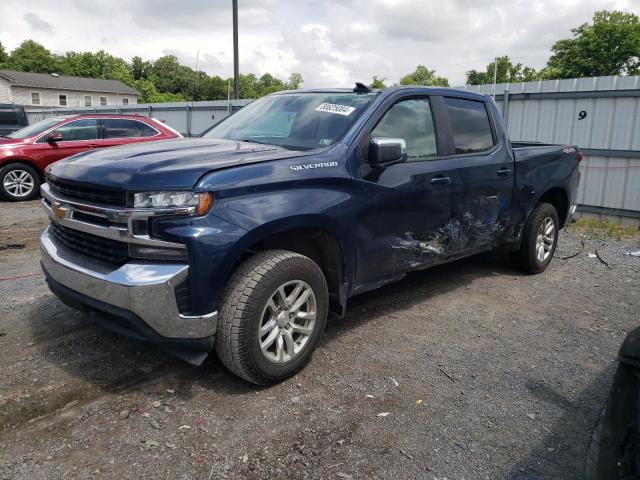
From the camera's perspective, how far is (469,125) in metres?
4.77

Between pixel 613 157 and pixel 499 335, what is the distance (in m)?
6.37

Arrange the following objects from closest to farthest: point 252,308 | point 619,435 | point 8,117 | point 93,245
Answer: point 619,435
point 252,308
point 93,245
point 8,117

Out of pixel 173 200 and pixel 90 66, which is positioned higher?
pixel 90 66

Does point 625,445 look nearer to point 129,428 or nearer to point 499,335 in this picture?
point 129,428

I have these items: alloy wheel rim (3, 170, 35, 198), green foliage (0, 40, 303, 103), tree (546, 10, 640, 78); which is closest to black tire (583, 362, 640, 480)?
alloy wheel rim (3, 170, 35, 198)

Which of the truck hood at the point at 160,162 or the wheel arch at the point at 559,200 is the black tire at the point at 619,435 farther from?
the wheel arch at the point at 559,200

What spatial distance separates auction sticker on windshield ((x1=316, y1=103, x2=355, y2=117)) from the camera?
3830 millimetres

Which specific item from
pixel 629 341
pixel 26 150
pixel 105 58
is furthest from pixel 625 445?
pixel 105 58

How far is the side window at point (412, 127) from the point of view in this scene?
3.92 metres

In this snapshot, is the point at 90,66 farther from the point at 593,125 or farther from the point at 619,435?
the point at 619,435

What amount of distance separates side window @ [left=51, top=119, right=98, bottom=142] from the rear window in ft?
15.2

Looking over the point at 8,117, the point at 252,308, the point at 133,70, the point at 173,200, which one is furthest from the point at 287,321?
the point at 133,70

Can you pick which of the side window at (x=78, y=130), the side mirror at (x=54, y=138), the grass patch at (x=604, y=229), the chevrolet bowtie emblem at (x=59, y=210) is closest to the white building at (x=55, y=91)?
the side window at (x=78, y=130)

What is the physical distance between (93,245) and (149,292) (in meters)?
0.63
